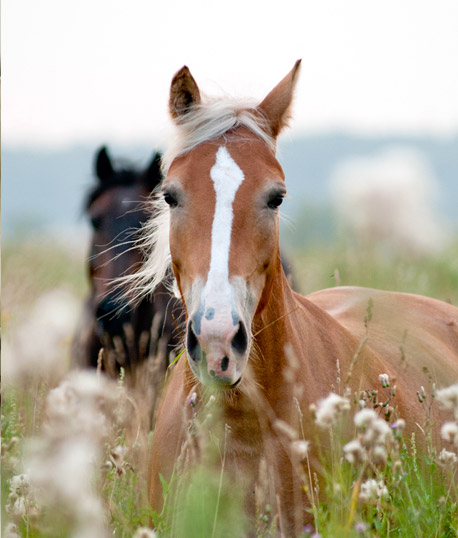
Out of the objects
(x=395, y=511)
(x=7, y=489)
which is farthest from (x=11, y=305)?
(x=395, y=511)

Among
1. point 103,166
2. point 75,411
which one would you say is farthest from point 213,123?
point 103,166

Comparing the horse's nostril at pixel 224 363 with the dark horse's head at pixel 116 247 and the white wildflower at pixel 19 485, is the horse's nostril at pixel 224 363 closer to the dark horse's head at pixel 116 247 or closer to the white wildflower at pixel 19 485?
the white wildflower at pixel 19 485

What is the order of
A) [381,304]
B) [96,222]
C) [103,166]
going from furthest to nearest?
[103,166] < [96,222] < [381,304]

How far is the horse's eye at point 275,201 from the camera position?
2949 millimetres

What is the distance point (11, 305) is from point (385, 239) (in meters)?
6.77

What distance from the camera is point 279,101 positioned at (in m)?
3.30

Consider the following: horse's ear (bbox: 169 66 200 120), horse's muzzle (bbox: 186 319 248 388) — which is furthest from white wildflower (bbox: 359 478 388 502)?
horse's ear (bbox: 169 66 200 120)

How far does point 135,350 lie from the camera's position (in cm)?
584

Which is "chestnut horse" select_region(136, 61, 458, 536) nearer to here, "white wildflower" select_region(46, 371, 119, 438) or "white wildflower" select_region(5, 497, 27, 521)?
"white wildflower" select_region(46, 371, 119, 438)

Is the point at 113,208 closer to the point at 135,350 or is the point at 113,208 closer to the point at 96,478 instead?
the point at 135,350

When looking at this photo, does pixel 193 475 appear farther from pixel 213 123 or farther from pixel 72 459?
pixel 213 123

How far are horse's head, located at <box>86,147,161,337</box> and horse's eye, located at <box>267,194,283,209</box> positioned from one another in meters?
2.31

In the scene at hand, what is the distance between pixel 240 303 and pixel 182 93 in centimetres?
113

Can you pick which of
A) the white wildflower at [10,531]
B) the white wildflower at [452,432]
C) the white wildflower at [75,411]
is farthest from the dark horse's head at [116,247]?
the white wildflower at [452,432]
